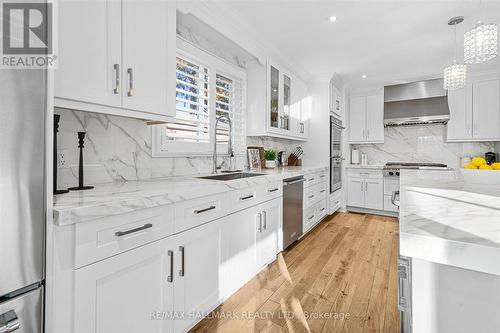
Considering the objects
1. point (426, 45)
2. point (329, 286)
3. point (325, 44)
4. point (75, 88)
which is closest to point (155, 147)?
point (75, 88)

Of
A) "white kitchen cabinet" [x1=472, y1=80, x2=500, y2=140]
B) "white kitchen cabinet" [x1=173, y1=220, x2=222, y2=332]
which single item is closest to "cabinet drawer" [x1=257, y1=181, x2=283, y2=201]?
"white kitchen cabinet" [x1=173, y1=220, x2=222, y2=332]

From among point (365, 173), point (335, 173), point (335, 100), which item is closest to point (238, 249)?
point (335, 173)

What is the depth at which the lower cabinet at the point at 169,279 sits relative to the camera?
103 cm

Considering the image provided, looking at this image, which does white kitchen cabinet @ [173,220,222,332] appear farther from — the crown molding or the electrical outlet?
the crown molding

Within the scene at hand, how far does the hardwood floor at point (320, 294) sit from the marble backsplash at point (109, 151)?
1.15m

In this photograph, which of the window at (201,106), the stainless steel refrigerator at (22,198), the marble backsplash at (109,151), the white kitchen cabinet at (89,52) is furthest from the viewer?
the window at (201,106)

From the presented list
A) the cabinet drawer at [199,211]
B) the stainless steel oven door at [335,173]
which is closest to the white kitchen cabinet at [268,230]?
the cabinet drawer at [199,211]

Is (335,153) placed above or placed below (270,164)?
above

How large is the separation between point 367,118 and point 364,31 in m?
2.53

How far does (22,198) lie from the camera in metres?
0.81

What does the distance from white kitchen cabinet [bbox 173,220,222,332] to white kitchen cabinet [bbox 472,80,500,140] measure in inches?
187

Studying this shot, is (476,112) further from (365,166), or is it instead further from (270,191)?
(270,191)

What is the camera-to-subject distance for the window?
217cm

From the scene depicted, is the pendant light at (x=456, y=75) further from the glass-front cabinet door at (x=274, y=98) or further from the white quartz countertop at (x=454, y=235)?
the white quartz countertop at (x=454, y=235)
